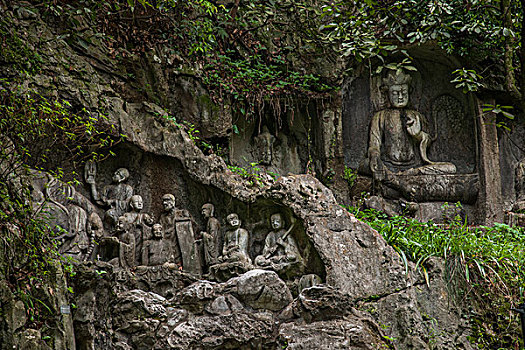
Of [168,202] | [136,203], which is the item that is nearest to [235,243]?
[168,202]

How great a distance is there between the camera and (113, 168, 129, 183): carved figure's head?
7.01 m

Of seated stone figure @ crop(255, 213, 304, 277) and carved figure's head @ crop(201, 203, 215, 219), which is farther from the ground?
carved figure's head @ crop(201, 203, 215, 219)

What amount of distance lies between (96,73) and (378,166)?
4509 mm

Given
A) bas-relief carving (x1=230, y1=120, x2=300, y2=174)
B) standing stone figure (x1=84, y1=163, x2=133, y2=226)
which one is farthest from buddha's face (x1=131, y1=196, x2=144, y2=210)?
bas-relief carving (x1=230, y1=120, x2=300, y2=174)

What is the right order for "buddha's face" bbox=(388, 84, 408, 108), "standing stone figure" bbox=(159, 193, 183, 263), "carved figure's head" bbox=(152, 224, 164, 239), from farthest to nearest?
"buddha's face" bbox=(388, 84, 408, 108), "standing stone figure" bbox=(159, 193, 183, 263), "carved figure's head" bbox=(152, 224, 164, 239)

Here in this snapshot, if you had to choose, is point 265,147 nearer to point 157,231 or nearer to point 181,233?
point 181,233

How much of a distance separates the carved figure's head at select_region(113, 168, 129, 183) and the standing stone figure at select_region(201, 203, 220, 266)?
105 cm

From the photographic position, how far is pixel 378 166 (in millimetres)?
9023

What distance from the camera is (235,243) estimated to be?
6.75 meters

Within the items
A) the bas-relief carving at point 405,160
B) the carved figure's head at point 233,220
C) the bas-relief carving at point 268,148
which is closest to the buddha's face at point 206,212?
the carved figure's head at point 233,220

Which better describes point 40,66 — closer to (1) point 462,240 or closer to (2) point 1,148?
(2) point 1,148

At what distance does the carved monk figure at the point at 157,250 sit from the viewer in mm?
6609

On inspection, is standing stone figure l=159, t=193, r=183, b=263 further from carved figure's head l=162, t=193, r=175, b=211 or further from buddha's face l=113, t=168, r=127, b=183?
buddha's face l=113, t=168, r=127, b=183

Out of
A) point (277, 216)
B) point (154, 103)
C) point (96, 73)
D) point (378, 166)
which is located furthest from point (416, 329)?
point (96, 73)
